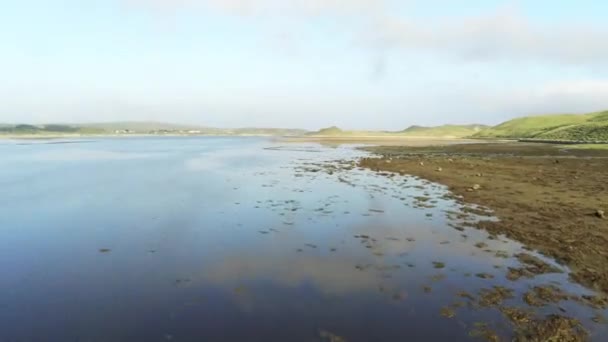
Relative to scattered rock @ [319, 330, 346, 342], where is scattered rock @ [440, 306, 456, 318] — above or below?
above

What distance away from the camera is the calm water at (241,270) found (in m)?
9.43

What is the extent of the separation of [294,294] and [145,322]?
3.99 metres

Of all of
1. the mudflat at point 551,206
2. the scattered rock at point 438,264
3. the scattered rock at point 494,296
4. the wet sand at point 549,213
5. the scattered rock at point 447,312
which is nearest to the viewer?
the scattered rock at point 447,312

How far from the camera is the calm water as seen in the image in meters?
9.43

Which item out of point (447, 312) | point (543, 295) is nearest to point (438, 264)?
point (543, 295)

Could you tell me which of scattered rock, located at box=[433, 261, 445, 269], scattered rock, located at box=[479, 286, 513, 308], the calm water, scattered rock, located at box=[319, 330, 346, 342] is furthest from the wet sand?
scattered rock, located at box=[319, 330, 346, 342]

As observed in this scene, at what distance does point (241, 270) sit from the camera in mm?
13281

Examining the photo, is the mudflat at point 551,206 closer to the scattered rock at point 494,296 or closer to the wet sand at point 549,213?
the wet sand at point 549,213

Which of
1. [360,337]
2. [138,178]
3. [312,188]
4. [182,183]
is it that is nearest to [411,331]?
[360,337]

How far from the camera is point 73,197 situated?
28.0 meters

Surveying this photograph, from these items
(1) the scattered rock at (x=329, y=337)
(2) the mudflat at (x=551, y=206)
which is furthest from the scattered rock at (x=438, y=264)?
(1) the scattered rock at (x=329, y=337)

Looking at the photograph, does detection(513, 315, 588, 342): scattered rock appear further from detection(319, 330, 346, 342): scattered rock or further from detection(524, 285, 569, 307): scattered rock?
detection(319, 330, 346, 342): scattered rock

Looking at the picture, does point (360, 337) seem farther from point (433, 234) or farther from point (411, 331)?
point (433, 234)

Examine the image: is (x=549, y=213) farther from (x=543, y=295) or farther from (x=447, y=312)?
(x=447, y=312)
